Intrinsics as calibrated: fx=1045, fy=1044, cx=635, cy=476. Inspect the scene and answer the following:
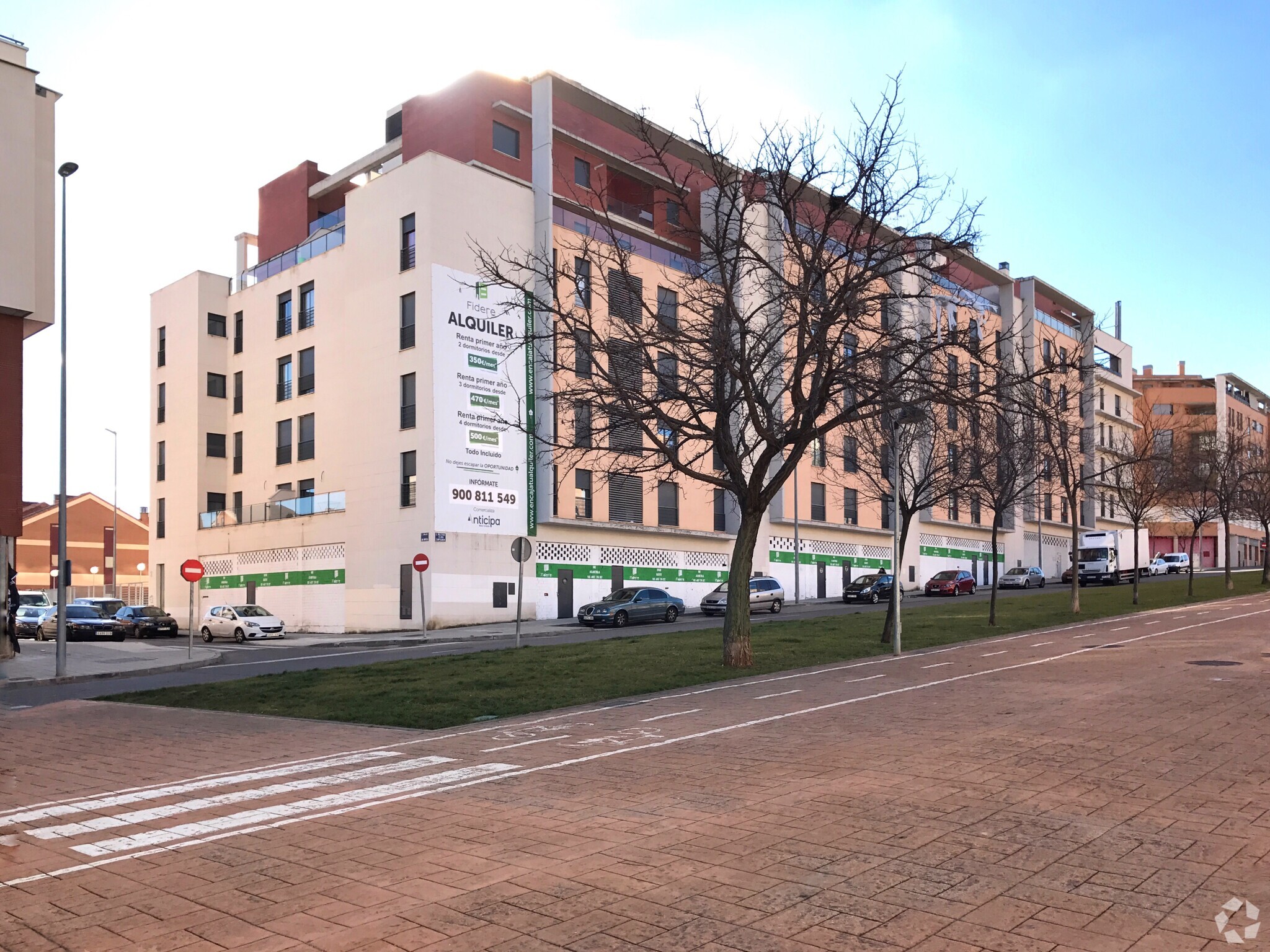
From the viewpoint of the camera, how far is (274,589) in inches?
1873

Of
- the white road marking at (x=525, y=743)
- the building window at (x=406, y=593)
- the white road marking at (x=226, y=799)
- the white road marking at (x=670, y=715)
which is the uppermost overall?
the white road marking at (x=226, y=799)

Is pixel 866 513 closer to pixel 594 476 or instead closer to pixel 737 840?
pixel 594 476

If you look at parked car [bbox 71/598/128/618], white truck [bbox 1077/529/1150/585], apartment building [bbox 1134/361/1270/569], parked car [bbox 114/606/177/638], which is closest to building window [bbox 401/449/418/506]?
parked car [bbox 114/606/177/638]

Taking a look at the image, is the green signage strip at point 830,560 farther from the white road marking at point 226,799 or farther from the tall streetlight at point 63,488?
the white road marking at point 226,799

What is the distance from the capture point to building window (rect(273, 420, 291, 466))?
49.4 metres

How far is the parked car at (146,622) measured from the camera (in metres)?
44.3

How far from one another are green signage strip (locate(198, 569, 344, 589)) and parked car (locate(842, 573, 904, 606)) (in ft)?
76.5

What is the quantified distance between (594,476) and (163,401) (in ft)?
87.8

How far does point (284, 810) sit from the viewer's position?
8.24 meters

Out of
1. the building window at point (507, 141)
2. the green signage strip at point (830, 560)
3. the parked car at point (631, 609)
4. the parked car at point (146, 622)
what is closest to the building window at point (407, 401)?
the parked car at point (631, 609)

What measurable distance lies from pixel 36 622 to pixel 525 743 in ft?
131

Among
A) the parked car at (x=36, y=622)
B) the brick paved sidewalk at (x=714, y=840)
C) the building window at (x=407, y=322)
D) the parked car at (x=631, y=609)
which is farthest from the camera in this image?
the parked car at (x=36, y=622)

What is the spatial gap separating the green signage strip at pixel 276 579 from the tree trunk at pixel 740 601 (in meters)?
27.6

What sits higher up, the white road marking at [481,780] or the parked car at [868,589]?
the white road marking at [481,780]
